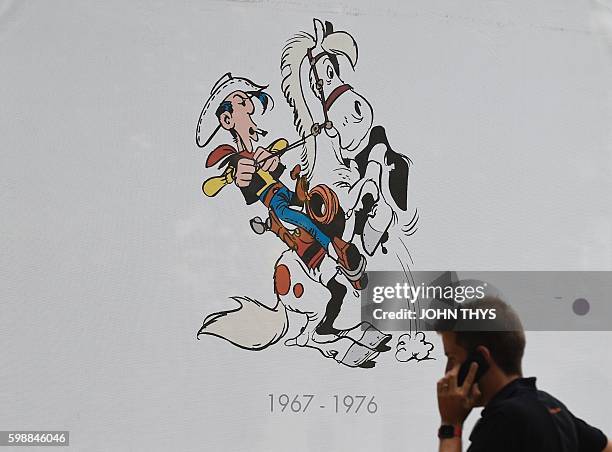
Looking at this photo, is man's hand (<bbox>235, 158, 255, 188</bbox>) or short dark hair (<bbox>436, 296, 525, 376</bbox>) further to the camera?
man's hand (<bbox>235, 158, 255, 188</bbox>)

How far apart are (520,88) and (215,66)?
41.5 inches

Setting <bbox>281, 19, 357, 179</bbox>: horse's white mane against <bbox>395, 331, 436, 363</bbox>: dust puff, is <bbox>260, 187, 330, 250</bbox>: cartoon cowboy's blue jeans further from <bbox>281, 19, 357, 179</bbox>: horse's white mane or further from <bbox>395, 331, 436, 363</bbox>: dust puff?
<bbox>395, 331, 436, 363</bbox>: dust puff

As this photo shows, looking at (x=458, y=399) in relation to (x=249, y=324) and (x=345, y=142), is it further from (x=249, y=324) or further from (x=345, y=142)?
(x=345, y=142)

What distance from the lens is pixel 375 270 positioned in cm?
228

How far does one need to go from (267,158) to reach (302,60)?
358mm

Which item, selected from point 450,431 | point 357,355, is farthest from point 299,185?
point 450,431

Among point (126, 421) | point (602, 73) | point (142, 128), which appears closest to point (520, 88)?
point (602, 73)

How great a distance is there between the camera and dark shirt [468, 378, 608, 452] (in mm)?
1557

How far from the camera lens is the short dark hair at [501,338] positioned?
186 centimetres

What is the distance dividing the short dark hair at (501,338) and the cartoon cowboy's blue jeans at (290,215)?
0.49 m

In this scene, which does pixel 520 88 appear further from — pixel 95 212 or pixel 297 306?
pixel 95 212

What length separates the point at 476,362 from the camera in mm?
1879

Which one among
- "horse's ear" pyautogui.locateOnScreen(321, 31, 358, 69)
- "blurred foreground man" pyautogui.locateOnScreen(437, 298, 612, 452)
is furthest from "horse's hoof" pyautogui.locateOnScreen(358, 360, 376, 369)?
"horse's ear" pyautogui.locateOnScreen(321, 31, 358, 69)

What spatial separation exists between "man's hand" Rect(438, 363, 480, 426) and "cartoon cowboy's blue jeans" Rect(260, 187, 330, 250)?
612mm
